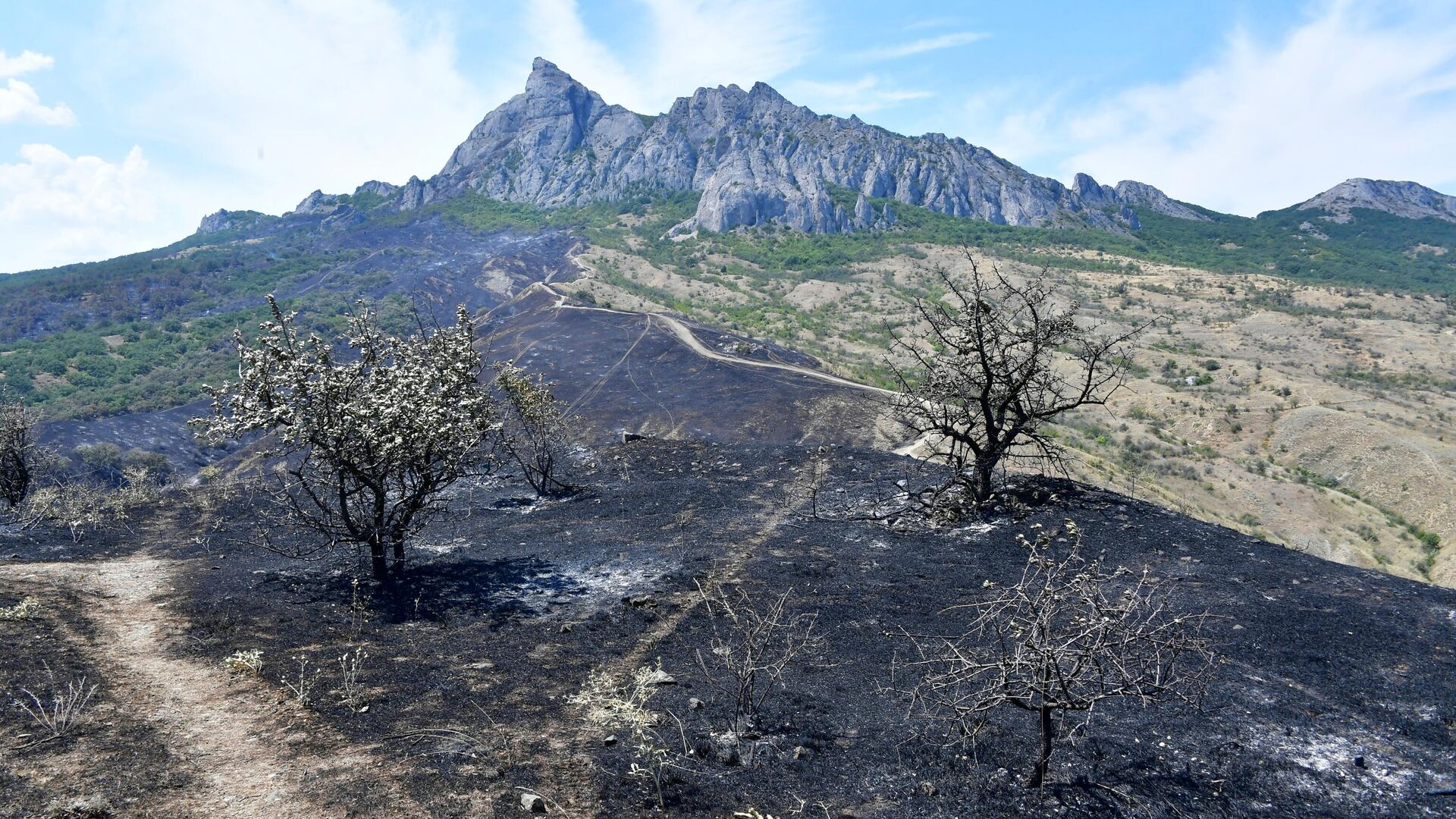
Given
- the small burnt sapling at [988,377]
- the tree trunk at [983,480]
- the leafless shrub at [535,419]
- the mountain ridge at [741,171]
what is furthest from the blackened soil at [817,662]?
the mountain ridge at [741,171]

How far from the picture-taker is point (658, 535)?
14.9m

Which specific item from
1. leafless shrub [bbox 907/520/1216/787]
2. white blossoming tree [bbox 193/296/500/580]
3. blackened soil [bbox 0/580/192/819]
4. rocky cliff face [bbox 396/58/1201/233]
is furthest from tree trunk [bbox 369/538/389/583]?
rocky cliff face [bbox 396/58/1201/233]

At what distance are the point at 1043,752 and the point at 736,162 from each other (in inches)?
5117

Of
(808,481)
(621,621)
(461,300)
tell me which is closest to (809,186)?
(461,300)

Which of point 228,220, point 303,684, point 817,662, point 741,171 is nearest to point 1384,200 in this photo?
point 741,171

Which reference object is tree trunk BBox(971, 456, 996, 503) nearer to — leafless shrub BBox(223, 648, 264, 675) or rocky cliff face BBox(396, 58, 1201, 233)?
leafless shrub BBox(223, 648, 264, 675)

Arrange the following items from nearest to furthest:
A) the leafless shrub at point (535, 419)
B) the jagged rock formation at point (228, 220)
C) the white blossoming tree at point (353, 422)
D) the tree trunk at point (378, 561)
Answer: the white blossoming tree at point (353, 422) → the tree trunk at point (378, 561) → the leafless shrub at point (535, 419) → the jagged rock formation at point (228, 220)

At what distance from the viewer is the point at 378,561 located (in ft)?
39.1

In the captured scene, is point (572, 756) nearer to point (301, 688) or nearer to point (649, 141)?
point (301, 688)

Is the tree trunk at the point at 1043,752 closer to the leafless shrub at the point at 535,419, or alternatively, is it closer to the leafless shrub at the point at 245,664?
the leafless shrub at the point at 245,664

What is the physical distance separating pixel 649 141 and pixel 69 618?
150m

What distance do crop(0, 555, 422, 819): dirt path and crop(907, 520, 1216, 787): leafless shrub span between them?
187 inches

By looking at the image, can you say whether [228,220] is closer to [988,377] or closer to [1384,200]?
[988,377]

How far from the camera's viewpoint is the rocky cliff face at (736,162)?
13138 centimetres
